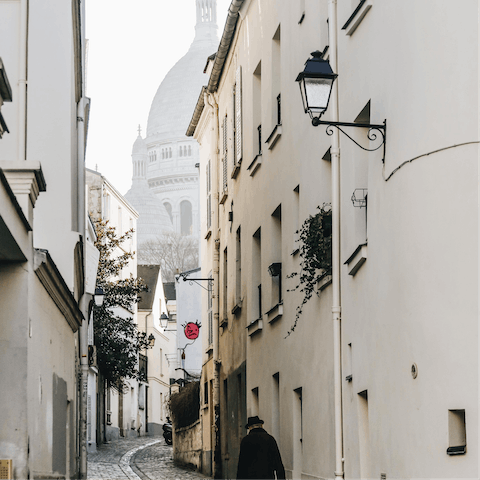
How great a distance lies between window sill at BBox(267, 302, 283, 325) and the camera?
14.6 m

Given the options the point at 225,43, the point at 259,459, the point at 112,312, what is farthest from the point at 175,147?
the point at 259,459

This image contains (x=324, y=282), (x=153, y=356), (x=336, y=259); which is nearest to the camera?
(x=336, y=259)

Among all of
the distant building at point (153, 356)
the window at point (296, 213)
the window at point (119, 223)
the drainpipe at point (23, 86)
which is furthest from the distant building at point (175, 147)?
the window at point (296, 213)

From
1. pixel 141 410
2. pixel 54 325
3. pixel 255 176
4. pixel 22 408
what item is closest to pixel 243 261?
pixel 255 176

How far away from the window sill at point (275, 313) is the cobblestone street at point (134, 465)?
7.29 m

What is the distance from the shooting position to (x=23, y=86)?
15.4m

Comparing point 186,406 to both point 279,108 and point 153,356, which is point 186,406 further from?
point 153,356

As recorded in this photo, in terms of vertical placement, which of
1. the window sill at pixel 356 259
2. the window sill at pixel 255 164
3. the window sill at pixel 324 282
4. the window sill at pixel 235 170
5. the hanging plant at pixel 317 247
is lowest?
the window sill at pixel 324 282

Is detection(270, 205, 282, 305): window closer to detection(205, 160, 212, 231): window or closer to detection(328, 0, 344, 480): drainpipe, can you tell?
detection(328, 0, 344, 480): drainpipe

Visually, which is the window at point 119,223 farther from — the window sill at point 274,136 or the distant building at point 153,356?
the window sill at point 274,136

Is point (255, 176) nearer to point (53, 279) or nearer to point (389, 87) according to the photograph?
point (53, 279)

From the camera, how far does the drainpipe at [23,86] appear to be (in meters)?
15.2

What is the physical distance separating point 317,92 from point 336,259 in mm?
2464

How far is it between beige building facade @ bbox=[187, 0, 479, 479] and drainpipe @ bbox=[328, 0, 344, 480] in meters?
0.02
